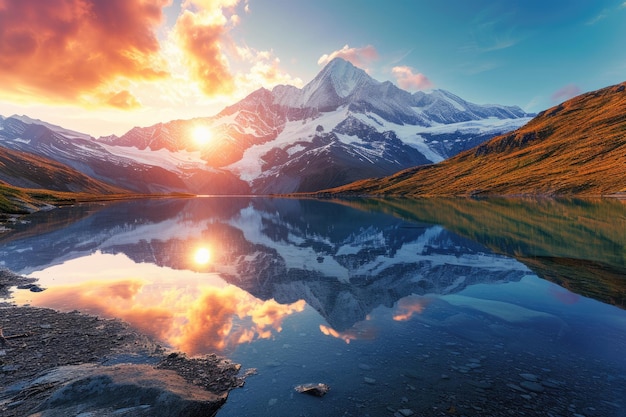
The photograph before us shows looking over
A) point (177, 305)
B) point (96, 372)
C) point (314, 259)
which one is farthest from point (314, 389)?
point (314, 259)

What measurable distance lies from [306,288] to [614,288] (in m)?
25.1

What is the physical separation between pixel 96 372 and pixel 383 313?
55.9 feet

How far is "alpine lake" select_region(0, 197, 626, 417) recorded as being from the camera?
13898mm

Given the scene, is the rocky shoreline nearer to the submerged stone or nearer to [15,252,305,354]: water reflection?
[15,252,305,354]: water reflection

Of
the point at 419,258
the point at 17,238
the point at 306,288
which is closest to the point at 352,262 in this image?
the point at 419,258

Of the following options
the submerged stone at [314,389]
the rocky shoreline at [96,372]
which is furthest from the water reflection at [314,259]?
the rocky shoreline at [96,372]

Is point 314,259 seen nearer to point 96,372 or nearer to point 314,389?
point 314,389

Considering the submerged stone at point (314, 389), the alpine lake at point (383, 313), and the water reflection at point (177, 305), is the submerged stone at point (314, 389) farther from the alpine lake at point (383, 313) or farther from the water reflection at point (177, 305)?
the water reflection at point (177, 305)

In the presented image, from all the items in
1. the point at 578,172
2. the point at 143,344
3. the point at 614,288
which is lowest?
the point at 143,344

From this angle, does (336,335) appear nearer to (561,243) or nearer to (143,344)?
(143,344)

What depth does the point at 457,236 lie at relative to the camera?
5906cm

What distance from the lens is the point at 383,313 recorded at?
948 inches

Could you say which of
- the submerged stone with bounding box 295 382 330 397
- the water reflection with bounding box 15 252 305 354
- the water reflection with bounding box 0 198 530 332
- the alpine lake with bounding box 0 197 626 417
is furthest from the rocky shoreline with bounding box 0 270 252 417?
the water reflection with bounding box 0 198 530 332

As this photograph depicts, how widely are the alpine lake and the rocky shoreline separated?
1189 mm
